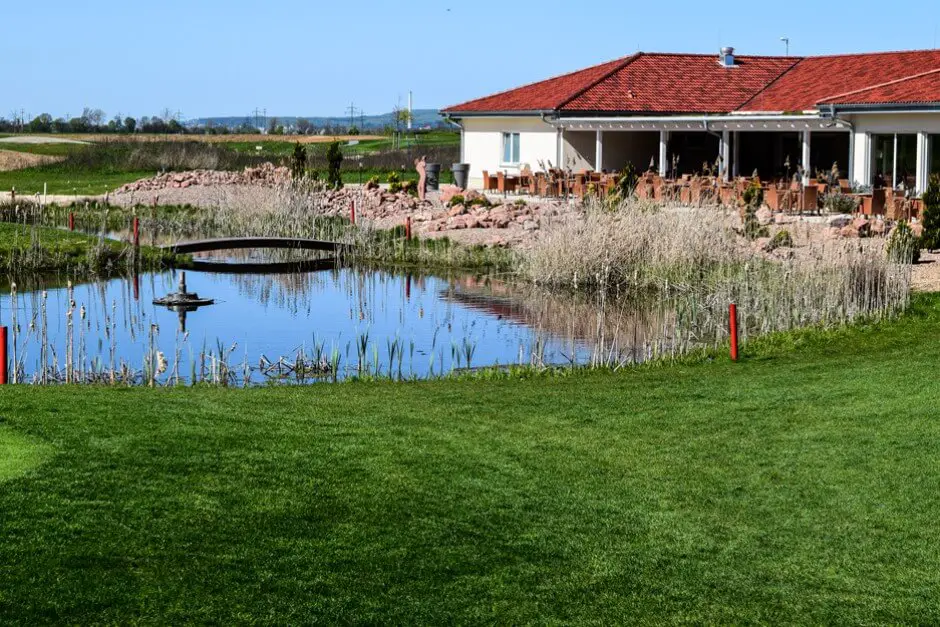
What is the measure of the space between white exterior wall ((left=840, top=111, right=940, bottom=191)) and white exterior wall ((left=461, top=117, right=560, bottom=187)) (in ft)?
35.5

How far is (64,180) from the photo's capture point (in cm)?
4697

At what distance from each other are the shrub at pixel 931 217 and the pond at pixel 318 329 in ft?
19.1

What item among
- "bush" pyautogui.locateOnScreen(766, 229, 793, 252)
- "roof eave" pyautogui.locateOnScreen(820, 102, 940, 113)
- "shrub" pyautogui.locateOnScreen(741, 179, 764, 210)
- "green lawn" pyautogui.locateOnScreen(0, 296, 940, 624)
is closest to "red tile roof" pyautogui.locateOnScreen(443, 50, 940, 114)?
"roof eave" pyautogui.locateOnScreen(820, 102, 940, 113)

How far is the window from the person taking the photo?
4288 centimetres

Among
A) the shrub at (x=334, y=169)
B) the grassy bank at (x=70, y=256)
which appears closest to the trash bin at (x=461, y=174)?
the shrub at (x=334, y=169)

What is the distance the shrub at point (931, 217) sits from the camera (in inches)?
914

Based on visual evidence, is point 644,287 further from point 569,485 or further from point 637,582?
point 637,582

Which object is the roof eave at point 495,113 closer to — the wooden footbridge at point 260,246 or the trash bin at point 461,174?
the trash bin at point 461,174

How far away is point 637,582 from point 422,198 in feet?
91.3

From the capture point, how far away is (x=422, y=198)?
35094 millimetres

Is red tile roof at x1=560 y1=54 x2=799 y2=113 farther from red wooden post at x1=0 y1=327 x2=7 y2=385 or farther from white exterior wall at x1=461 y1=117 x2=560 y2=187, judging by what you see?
red wooden post at x1=0 y1=327 x2=7 y2=385

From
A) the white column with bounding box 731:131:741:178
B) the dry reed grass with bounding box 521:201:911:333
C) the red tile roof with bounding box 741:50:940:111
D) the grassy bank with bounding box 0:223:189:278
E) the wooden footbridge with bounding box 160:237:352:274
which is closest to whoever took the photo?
the dry reed grass with bounding box 521:201:911:333

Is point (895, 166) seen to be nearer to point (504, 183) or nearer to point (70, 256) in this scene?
point (504, 183)

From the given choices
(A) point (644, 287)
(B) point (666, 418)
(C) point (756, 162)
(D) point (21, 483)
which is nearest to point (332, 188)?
(C) point (756, 162)
